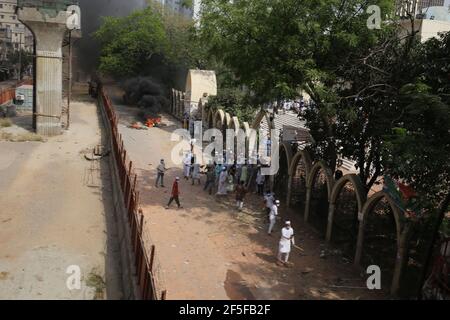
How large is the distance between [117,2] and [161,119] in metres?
22.9

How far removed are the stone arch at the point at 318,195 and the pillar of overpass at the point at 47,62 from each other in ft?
50.1

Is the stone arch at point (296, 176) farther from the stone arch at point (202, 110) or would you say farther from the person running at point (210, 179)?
the stone arch at point (202, 110)

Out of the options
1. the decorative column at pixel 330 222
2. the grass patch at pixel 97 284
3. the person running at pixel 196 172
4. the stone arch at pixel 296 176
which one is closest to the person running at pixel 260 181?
the stone arch at pixel 296 176

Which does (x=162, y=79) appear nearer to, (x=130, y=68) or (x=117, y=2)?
(x=130, y=68)

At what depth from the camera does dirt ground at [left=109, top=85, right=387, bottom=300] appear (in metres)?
10.4

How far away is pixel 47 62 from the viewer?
2416 cm

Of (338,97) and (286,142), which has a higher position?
(338,97)

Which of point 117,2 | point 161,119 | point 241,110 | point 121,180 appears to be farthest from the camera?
point 117,2

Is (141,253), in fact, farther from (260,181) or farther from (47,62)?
(47,62)

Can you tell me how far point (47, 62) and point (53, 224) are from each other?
13.6m

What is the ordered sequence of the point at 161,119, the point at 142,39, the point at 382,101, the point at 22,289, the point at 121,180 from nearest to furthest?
the point at 22,289, the point at 382,101, the point at 121,180, the point at 161,119, the point at 142,39

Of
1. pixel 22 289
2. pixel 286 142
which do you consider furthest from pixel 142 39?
pixel 22 289

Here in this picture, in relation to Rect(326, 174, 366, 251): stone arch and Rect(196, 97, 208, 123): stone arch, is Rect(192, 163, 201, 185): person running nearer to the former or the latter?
Rect(326, 174, 366, 251): stone arch

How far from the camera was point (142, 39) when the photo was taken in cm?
4006
